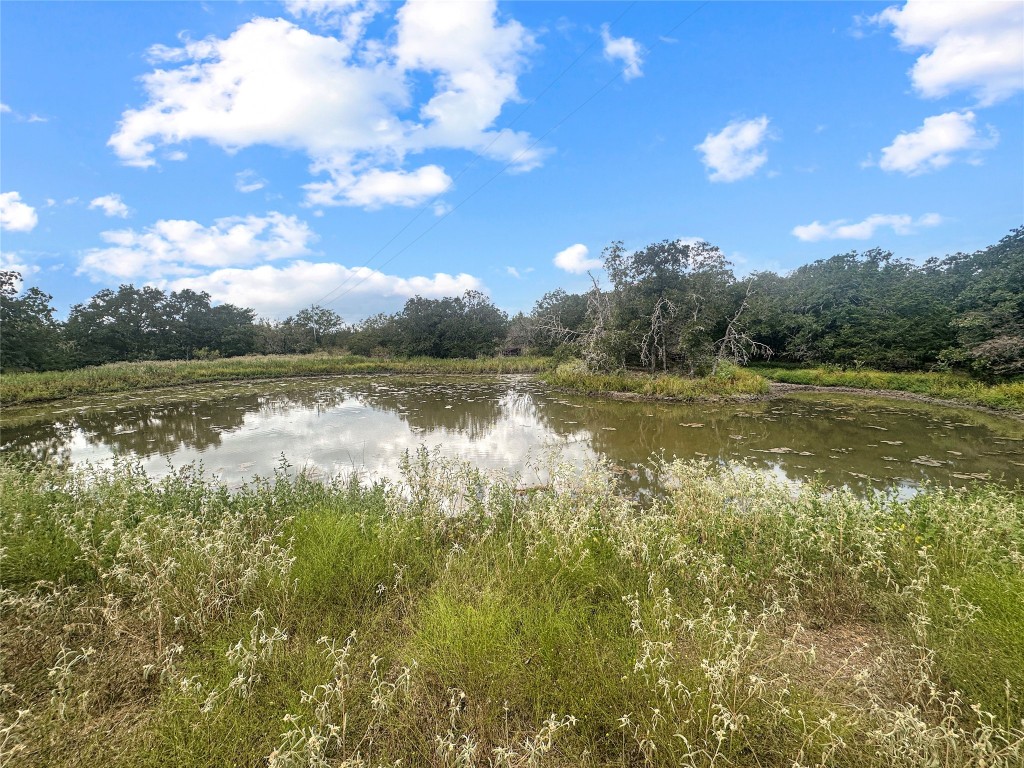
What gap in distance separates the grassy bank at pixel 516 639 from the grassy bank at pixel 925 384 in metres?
14.2

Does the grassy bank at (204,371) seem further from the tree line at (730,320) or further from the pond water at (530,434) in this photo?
the tree line at (730,320)

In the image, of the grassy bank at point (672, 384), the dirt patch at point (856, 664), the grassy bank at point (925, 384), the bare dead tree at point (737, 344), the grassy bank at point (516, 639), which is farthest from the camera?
the bare dead tree at point (737, 344)

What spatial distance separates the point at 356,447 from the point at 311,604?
6835 mm

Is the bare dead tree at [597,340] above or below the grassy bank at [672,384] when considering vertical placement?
above

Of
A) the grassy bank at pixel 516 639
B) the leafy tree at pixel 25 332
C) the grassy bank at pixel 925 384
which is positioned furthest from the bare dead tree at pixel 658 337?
the leafy tree at pixel 25 332

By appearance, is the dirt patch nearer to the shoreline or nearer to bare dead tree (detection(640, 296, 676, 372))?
the shoreline

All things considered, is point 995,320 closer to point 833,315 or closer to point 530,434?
point 833,315

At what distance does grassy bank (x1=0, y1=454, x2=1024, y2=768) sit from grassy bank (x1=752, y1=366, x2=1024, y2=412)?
46.8 ft

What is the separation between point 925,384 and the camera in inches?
646

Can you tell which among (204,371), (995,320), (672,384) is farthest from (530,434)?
(204,371)

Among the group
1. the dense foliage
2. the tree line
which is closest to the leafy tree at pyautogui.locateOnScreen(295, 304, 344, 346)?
the tree line

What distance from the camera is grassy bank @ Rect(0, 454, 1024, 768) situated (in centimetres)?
181

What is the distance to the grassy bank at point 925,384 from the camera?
43.3 feet

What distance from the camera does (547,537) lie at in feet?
11.8
